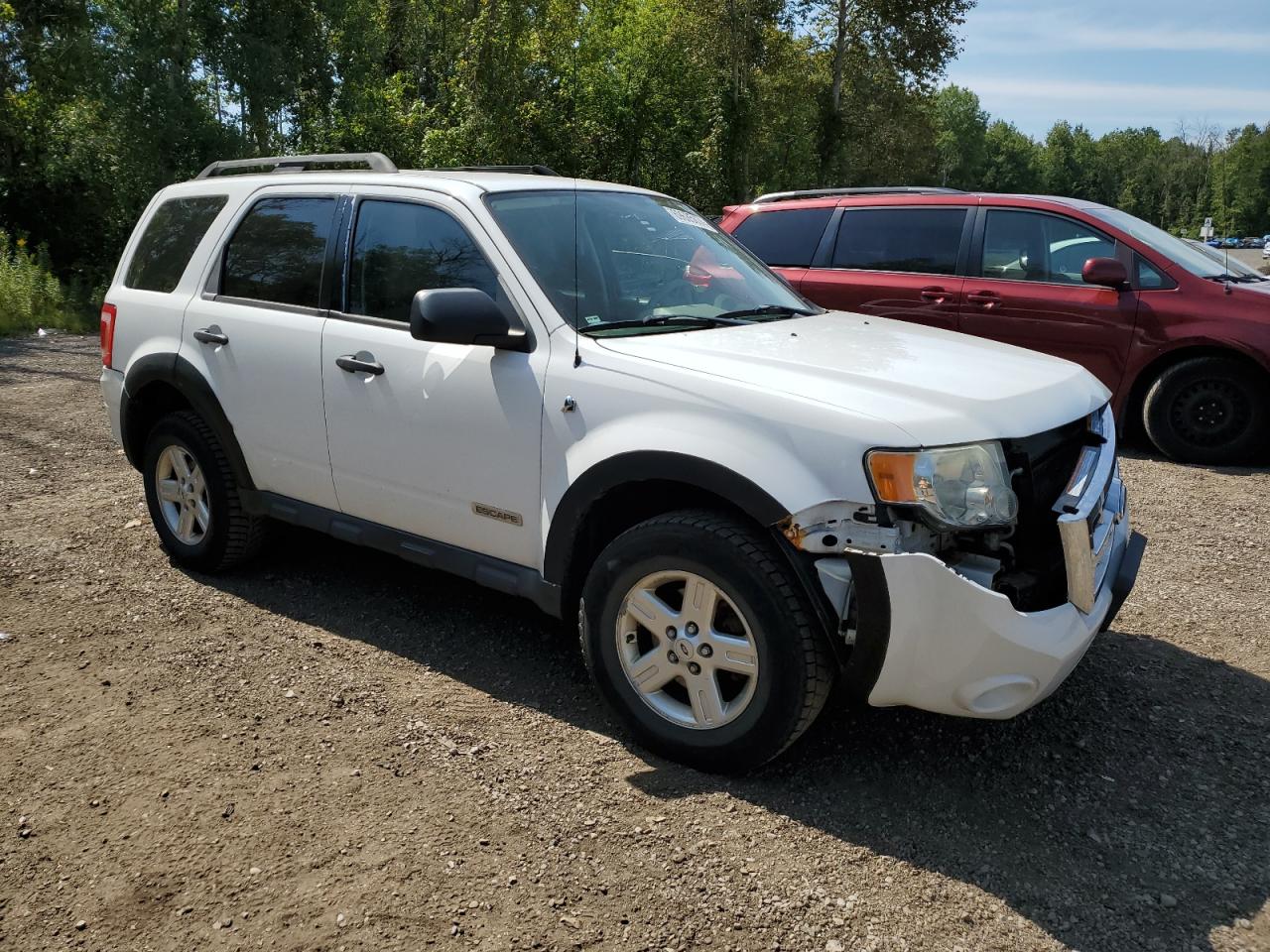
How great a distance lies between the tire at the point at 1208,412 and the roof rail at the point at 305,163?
561 centimetres

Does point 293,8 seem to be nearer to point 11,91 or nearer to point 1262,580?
point 11,91

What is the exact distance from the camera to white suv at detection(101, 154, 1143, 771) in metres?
2.78

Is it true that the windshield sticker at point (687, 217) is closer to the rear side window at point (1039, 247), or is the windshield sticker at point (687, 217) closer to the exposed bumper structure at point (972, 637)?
the exposed bumper structure at point (972, 637)

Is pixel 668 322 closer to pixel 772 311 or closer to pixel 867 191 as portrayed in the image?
pixel 772 311

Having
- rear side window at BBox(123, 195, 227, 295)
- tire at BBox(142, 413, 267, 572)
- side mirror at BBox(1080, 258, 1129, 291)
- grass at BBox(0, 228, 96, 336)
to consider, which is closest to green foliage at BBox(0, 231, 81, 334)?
grass at BBox(0, 228, 96, 336)

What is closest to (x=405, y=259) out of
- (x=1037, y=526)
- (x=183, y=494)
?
(x=183, y=494)

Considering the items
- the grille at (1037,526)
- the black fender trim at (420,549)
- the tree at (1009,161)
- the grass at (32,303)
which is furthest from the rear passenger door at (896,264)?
the tree at (1009,161)

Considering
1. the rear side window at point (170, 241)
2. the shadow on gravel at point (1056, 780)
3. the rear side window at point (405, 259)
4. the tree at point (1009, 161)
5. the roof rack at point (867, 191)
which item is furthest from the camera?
the tree at point (1009, 161)

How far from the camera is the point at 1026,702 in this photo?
2.85m

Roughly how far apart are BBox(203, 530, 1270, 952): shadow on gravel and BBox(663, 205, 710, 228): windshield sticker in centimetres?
183

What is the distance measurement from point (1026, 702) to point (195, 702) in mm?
2807

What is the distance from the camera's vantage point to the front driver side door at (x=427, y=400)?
3.49m

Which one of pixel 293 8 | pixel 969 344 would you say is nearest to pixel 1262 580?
pixel 969 344

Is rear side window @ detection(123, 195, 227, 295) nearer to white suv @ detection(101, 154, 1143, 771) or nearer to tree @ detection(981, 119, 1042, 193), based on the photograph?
white suv @ detection(101, 154, 1143, 771)
